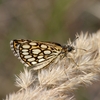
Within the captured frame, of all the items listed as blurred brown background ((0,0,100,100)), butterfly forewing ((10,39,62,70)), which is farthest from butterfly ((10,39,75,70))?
blurred brown background ((0,0,100,100))

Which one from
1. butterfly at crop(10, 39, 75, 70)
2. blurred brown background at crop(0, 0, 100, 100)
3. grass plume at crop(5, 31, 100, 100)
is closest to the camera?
grass plume at crop(5, 31, 100, 100)

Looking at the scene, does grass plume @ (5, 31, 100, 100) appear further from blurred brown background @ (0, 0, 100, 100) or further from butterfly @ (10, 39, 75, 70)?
blurred brown background @ (0, 0, 100, 100)

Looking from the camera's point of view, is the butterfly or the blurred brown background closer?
the butterfly

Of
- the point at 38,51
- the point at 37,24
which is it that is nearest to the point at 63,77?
the point at 38,51

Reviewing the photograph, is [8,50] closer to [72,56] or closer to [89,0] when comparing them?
[89,0]

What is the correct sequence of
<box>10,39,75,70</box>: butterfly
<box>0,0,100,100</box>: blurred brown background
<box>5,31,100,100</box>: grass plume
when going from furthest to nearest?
<box>0,0,100,100</box>: blurred brown background < <box>10,39,75,70</box>: butterfly < <box>5,31,100,100</box>: grass plume

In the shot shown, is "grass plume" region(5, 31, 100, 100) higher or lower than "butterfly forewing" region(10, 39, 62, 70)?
lower

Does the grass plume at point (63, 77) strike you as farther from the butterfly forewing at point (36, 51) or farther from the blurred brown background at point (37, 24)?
the blurred brown background at point (37, 24)

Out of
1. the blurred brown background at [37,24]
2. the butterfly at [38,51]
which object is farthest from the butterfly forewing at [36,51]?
the blurred brown background at [37,24]
